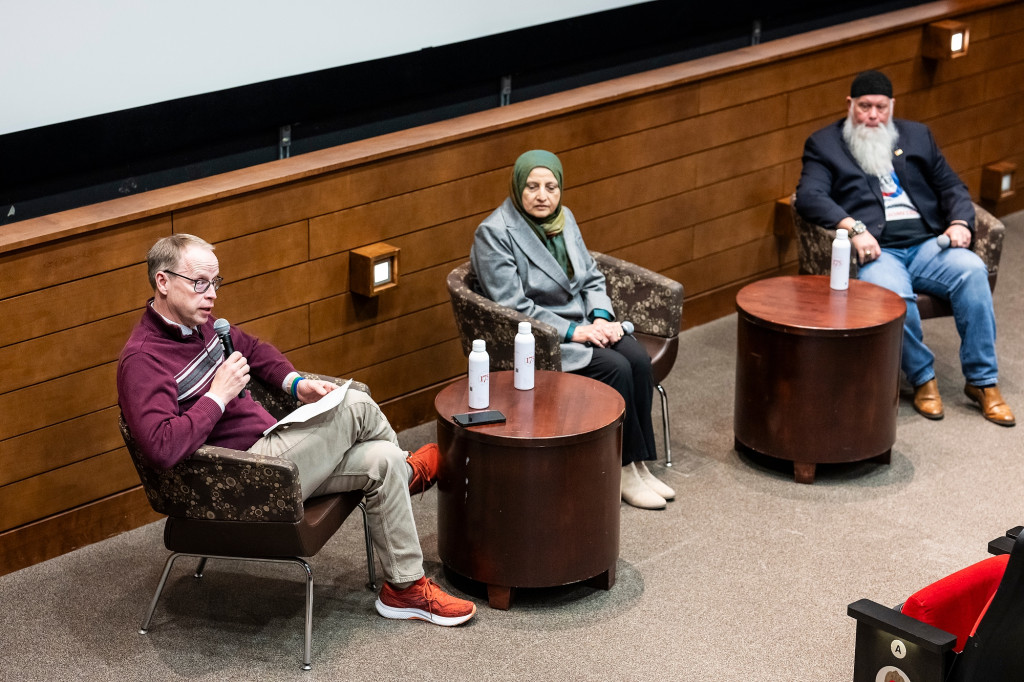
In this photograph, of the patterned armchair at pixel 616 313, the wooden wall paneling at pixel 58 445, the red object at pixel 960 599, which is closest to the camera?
the red object at pixel 960 599

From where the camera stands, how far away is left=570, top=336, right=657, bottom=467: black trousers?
475cm

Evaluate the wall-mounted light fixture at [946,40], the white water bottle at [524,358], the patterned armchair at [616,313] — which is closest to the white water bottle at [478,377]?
the white water bottle at [524,358]

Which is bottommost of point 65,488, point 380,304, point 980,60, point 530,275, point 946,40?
point 65,488

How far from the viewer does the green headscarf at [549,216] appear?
15.7 ft

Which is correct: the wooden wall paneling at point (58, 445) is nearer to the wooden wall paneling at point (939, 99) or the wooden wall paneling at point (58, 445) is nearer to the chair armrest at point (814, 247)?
the chair armrest at point (814, 247)

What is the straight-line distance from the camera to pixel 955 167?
296 inches

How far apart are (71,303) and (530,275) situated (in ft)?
5.03

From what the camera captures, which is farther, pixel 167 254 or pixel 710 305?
pixel 710 305

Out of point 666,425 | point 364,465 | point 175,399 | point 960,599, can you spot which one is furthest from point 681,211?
point 960,599

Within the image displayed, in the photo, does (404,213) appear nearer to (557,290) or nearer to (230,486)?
(557,290)

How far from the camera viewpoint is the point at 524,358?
4.38 meters

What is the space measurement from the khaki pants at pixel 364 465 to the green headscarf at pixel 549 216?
1.05 m

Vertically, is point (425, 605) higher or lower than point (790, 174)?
lower

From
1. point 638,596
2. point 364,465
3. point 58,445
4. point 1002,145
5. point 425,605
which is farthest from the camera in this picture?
point 1002,145
